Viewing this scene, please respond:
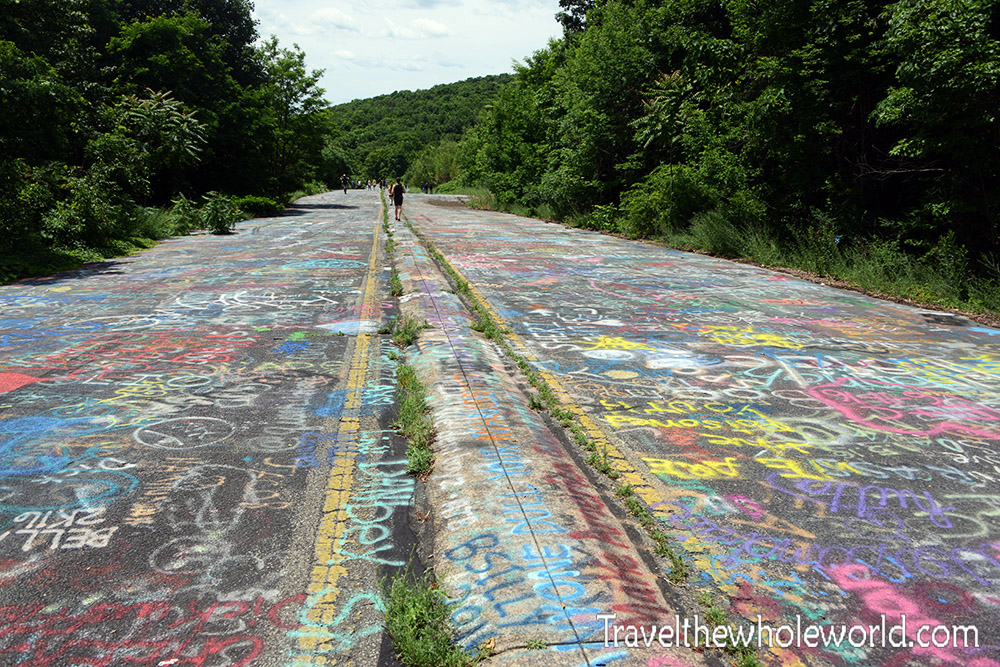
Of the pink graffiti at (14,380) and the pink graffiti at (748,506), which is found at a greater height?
the pink graffiti at (748,506)

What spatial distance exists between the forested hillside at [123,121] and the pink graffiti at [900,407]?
13728 millimetres

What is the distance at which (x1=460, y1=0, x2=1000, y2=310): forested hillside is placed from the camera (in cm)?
1041

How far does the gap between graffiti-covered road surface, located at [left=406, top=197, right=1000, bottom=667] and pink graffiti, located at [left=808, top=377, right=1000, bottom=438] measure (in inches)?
1.0

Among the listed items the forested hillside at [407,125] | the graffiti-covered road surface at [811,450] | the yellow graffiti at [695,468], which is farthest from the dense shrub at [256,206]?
the forested hillside at [407,125]

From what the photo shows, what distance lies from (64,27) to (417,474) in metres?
18.9

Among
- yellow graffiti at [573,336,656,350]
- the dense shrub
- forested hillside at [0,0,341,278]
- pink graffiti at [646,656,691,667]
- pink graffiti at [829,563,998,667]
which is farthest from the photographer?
the dense shrub

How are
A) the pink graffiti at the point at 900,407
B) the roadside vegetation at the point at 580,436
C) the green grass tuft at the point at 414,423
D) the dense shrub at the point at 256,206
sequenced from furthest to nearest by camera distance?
the dense shrub at the point at 256,206, the pink graffiti at the point at 900,407, the green grass tuft at the point at 414,423, the roadside vegetation at the point at 580,436

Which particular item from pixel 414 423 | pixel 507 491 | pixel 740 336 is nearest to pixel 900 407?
pixel 740 336

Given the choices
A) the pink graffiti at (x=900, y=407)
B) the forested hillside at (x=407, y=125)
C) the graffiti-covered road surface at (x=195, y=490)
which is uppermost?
the forested hillside at (x=407, y=125)

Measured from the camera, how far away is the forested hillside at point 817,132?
1041 centimetres

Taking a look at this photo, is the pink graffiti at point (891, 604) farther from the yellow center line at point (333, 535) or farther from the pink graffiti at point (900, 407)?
the yellow center line at point (333, 535)

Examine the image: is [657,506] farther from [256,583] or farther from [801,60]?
[801,60]

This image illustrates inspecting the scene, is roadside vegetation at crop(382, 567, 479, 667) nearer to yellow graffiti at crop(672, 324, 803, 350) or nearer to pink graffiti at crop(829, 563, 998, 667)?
pink graffiti at crop(829, 563, 998, 667)

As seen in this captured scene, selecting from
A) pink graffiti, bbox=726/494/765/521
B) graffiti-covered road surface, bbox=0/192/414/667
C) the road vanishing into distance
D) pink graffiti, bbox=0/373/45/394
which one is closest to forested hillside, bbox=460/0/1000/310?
the road vanishing into distance
